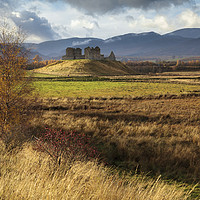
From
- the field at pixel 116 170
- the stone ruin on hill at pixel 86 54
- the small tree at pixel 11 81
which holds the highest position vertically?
the stone ruin on hill at pixel 86 54

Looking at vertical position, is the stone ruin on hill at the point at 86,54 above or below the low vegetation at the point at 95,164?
above

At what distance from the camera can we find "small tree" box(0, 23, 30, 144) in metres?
9.88

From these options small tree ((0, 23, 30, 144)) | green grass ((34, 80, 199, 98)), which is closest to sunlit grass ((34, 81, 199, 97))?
green grass ((34, 80, 199, 98))

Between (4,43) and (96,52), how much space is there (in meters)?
125

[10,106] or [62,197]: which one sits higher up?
[10,106]

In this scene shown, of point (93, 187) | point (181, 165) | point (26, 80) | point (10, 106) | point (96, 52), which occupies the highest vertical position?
point (96, 52)

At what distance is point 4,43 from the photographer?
33.8ft

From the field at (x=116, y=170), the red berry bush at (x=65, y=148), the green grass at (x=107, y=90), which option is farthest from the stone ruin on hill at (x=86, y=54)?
the red berry bush at (x=65, y=148)

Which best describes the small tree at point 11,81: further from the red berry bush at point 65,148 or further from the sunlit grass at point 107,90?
the sunlit grass at point 107,90

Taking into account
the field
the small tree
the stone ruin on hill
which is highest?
the stone ruin on hill

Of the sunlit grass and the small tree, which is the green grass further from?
the small tree

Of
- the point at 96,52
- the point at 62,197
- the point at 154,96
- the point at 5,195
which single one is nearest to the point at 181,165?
the point at 62,197

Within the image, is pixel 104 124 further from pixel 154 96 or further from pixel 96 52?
pixel 96 52

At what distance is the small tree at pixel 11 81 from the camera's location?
988 centimetres
